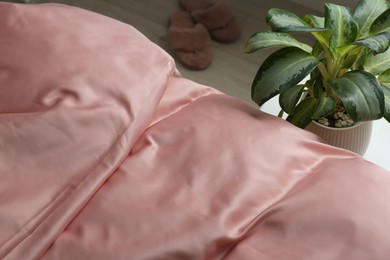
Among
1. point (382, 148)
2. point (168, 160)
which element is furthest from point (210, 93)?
point (382, 148)

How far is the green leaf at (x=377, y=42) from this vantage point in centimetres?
102

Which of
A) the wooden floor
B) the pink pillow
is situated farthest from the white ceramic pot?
the wooden floor

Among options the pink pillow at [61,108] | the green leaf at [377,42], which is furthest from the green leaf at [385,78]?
the pink pillow at [61,108]

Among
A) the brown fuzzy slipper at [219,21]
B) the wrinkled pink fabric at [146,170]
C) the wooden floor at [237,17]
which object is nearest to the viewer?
the wrinkled pink fabric at [146,170]

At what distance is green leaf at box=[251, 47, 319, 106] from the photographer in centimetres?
112

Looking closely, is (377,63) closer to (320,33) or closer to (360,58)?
(360,58)

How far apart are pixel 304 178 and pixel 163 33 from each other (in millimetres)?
1388

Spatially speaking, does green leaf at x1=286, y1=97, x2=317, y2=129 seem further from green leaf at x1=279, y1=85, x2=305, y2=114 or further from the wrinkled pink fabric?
the wrinkled pink fabric

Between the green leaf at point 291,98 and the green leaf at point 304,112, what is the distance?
13 mm

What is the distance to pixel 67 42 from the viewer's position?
100cm

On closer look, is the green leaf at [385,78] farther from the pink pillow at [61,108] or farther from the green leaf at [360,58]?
the pink pillow at [61,108]

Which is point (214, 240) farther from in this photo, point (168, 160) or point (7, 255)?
point (7, 255)

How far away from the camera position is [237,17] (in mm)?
2232

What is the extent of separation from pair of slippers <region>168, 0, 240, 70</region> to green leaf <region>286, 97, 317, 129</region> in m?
0.85
